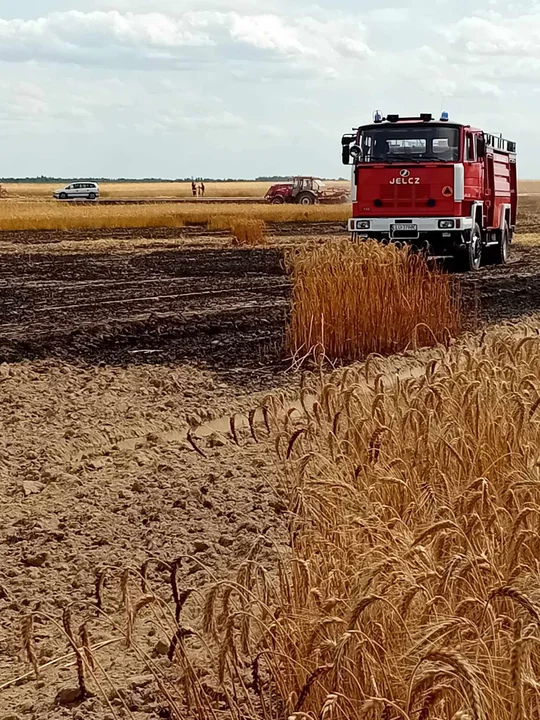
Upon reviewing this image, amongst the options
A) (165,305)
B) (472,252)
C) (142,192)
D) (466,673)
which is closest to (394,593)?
(466,673)

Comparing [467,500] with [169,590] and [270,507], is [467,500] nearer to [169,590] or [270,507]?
[169,590]

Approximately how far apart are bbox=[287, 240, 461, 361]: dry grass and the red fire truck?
23.5ft

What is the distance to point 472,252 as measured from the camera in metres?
18.1

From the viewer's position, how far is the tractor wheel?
54.3m

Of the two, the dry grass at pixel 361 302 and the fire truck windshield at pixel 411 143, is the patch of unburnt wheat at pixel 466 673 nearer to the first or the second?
the dry grass at pixel 361 302

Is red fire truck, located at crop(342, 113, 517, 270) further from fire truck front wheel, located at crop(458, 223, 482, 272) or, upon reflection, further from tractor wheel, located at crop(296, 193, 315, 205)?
tractor wheel, located at crop(296, 193, 315, 205)

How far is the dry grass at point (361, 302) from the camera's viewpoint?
896 centimetres

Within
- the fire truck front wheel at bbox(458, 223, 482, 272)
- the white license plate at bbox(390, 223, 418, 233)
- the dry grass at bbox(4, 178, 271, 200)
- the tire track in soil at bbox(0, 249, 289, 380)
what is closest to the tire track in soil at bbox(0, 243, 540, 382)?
the tire track in soil at bbox(0, 249, 289, 380)

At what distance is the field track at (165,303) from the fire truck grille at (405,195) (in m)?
1.48

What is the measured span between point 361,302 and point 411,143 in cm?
862

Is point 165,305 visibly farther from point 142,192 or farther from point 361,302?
point 142,192

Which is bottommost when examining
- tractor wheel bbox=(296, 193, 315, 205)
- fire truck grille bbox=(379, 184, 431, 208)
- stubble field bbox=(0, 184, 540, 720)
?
stubble field bbox=(0, 184, 540, 720)

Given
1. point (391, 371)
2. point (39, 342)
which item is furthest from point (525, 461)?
point (39, 342)

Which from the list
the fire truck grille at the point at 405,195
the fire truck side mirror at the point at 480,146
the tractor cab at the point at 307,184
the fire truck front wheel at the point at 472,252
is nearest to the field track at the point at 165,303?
the fire truck front wheel at the point at 472,252
